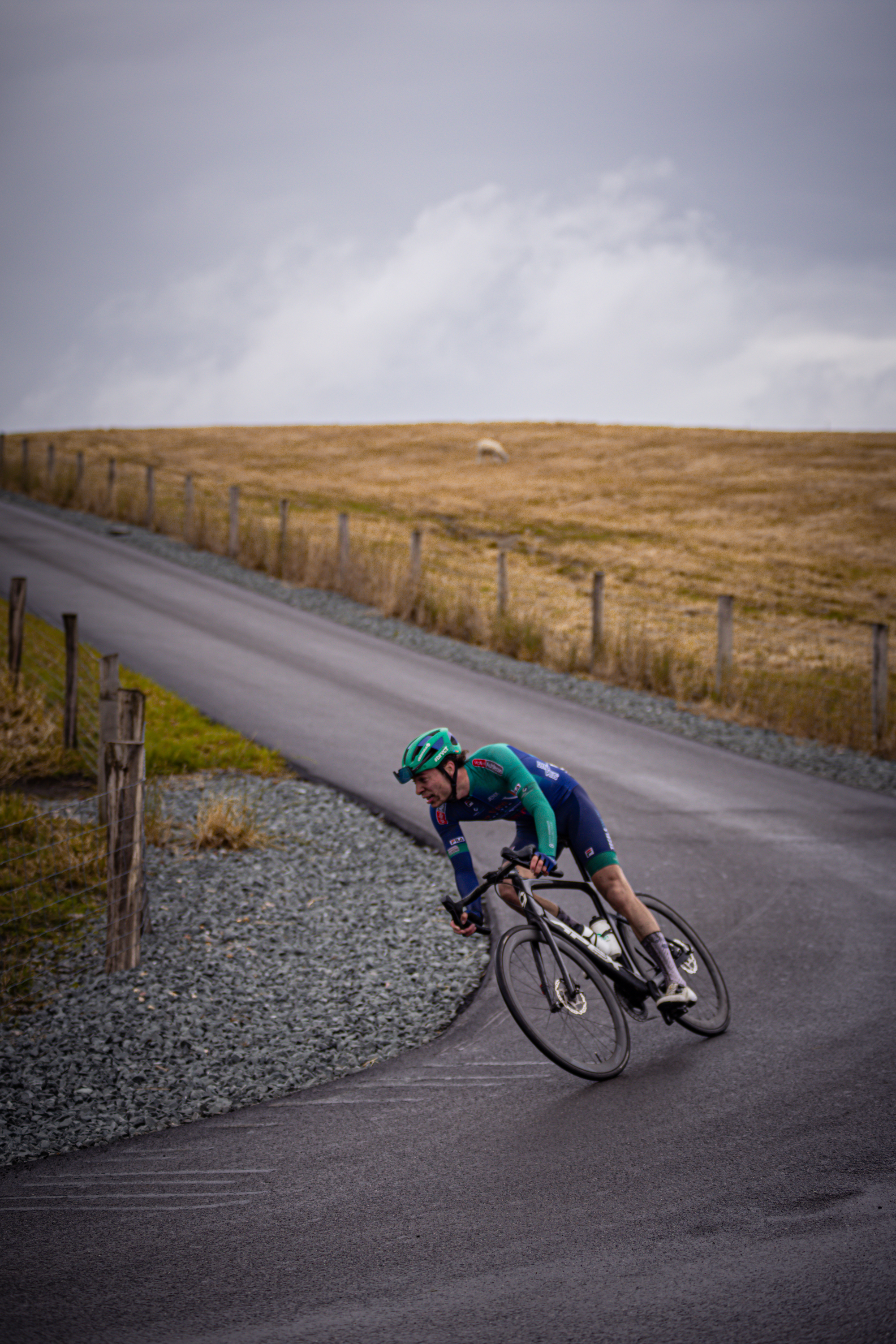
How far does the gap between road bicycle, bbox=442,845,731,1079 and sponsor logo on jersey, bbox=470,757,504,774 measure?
39 cm

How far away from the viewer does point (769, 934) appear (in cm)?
698

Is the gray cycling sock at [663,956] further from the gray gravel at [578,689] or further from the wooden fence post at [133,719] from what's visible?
the gray gravel at [578,689]

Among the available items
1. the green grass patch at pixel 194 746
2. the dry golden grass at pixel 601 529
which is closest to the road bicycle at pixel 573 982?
the green grass patch at pixel 194 746

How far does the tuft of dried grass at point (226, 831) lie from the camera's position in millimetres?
8641

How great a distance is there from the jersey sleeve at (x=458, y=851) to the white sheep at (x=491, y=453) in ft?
171

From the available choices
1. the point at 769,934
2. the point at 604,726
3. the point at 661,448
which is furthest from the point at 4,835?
the point at 661,448

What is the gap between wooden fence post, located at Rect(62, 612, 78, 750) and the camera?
10625 mm

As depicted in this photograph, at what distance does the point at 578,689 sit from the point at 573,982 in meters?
10.8

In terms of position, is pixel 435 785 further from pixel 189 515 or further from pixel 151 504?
pixel 151 504

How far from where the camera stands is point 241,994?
6.13 meters

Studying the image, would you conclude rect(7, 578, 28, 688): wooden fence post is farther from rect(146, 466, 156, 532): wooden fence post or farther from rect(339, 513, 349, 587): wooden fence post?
rect(146, 466, 156, 532): wooden fence post

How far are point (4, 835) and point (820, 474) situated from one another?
161 feet

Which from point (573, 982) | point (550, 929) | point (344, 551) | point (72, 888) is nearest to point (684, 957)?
point (573, 982)

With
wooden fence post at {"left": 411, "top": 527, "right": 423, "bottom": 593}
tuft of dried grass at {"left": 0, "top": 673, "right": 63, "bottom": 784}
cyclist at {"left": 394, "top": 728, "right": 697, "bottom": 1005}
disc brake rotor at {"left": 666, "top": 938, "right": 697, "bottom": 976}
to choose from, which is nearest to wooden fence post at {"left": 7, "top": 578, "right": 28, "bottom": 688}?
tuft of dried grass at {"left": 0, "top": 673, "right": 63, "bottom": 784}
